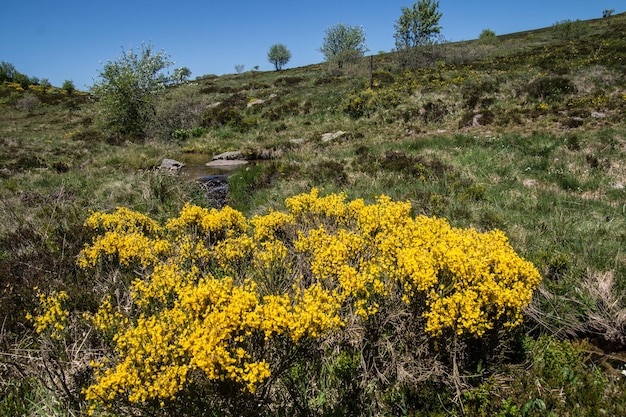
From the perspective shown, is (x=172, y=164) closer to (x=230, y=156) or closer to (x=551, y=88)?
(x=230, y=156)

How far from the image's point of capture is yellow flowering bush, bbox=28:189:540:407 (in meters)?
2.99

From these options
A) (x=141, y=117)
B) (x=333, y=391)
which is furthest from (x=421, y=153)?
(x=141, y=117)

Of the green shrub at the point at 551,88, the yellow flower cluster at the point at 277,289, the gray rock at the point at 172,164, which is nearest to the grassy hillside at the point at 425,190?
the green shrub at the point at 551,88

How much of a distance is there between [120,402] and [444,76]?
86.9ft

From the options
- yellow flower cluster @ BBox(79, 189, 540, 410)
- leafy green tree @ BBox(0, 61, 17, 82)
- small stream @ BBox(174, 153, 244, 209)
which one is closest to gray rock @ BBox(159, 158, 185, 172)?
small stream @ BBox(174, 153, 244, 209)

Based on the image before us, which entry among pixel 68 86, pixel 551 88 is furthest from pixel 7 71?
pixel 551 88

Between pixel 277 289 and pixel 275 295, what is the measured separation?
187 millimetres

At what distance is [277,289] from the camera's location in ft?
16.0

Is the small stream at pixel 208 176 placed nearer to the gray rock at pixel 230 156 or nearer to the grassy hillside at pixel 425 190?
the grassy hillside at pixel 425 190

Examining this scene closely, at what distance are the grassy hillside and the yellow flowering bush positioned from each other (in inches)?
22.1

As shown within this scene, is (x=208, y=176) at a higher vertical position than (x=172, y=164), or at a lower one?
lower

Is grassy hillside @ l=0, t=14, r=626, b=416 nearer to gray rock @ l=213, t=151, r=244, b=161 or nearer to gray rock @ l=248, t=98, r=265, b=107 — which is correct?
gray rock @ l=213, t=151, r=244, b=161

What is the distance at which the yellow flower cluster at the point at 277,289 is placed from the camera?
2.98 m

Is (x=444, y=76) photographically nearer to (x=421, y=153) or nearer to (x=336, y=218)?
(x=421, y=153)
